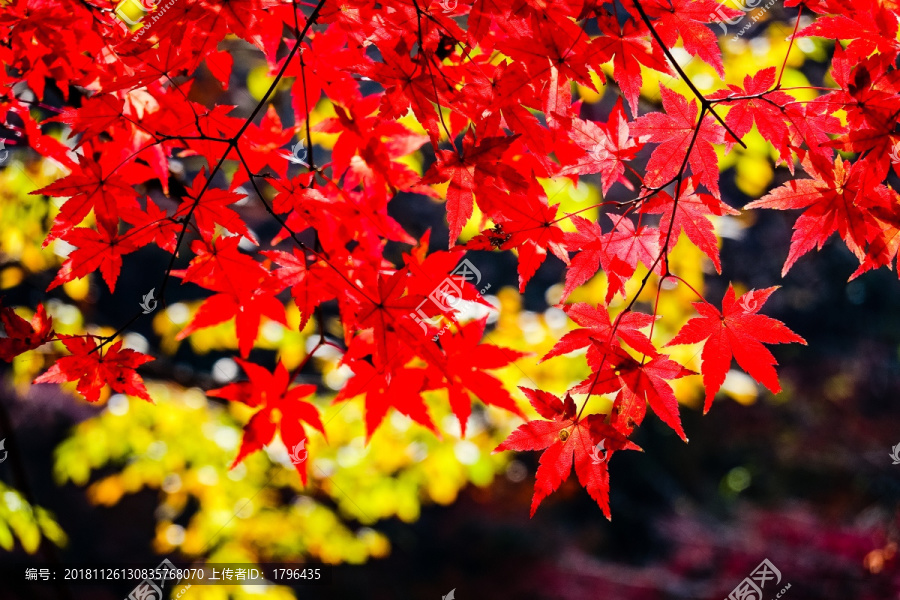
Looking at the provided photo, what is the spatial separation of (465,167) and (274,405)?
675 mm

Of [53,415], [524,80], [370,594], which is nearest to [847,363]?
[370,594]

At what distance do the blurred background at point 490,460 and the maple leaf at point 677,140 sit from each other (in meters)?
0.98

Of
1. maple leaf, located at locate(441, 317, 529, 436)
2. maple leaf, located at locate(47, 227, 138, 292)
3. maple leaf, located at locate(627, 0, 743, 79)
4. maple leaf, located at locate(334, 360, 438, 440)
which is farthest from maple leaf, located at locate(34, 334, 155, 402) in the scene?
maple leaf, located at locate(627, 0, 743, 79)

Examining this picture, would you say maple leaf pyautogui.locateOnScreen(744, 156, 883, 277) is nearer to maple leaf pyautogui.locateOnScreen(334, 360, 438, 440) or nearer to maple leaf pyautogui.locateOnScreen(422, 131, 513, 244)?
maple leaf pyautogui.locateOnScreen(422, 131, 513, 244)

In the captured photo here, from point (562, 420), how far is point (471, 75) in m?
0.57

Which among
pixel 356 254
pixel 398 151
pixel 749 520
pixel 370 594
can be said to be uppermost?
pixel 398 151

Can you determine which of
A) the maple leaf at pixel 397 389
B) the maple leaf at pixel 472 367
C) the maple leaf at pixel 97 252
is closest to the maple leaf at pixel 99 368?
the maple leaf at pixel 97 252

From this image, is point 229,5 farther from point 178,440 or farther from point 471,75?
point 178,440

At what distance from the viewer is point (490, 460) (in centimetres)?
275

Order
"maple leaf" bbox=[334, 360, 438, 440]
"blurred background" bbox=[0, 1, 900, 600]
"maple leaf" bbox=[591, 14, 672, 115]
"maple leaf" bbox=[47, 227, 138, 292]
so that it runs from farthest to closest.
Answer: "blurred background" bbox=[0, 1, 900, 600], "maple leaf" bbox=[334, 360, 438, 440], "maple leaf" bbox=[47, 227, 138, 292], "maple leaf" bbox=[591, 14, 672, 115]

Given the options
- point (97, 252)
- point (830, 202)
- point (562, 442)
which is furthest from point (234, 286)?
point (830, 202)

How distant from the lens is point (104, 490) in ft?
11.5

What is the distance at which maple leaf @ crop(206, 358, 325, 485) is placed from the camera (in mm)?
1246

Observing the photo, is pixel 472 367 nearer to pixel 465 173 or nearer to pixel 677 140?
pixel 465 173
